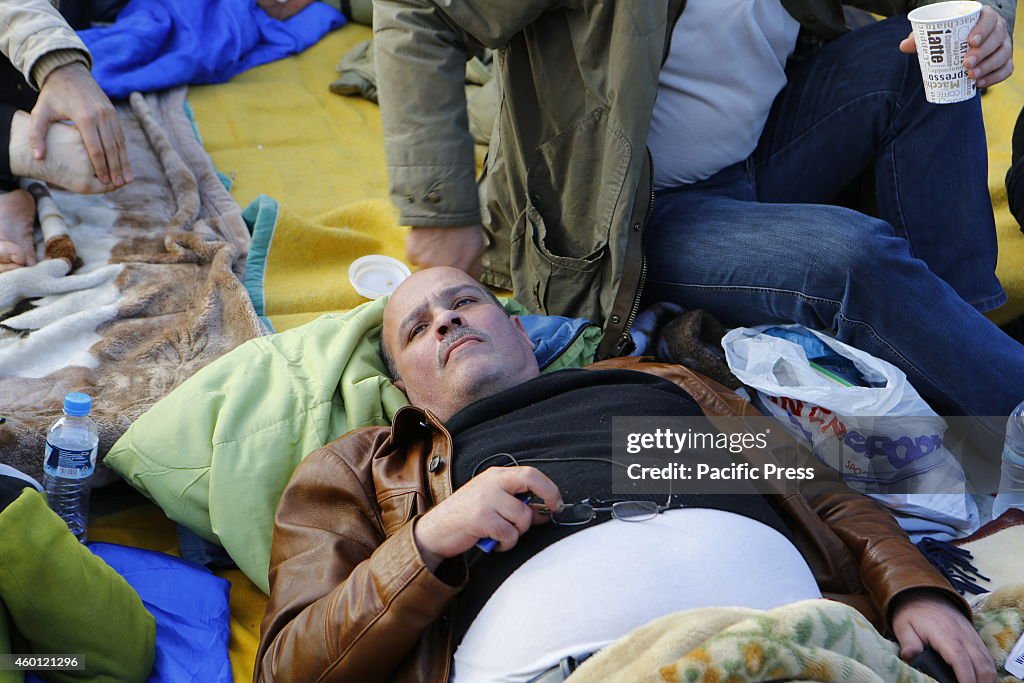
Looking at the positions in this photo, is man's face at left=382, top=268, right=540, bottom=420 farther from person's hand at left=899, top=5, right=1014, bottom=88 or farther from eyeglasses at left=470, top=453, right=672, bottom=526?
person's hand at left=899, top=5, right=1014, bottom=88

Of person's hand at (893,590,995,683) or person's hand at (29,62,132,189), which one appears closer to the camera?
person's hand at (893,590,995,683)

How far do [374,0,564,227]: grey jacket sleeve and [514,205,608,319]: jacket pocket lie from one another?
0.22 m

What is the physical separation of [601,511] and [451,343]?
507 millimetres

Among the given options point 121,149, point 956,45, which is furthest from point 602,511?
point 121,149

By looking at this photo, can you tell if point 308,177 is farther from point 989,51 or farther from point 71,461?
point 989,51

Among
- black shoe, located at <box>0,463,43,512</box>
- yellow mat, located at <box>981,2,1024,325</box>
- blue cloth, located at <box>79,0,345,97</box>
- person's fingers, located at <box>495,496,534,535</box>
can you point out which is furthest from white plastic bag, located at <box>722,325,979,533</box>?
blue cloth, located at <box>79,0,345,97</box>

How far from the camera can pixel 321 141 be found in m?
3.40

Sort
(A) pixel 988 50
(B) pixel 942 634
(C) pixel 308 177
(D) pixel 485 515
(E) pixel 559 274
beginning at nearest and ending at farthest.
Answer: (D) pixel 485 515
(B) pixel 942 634
(A) pixel 988 50
(E) pixel 559 274
(C) pixel 308 177

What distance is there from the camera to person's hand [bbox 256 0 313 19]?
3.86 meters

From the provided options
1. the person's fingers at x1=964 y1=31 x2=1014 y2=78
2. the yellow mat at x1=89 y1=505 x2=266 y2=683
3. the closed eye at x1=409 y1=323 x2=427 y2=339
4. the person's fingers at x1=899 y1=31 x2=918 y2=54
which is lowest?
the yellow mat at x1=89 y1=505 x2=266 y2=683

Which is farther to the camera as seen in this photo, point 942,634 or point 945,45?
point 945,45

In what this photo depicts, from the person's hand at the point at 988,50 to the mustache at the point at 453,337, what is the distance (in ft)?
3.29

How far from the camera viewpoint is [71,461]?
187cm

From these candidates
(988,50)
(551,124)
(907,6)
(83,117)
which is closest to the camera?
(988,50)
